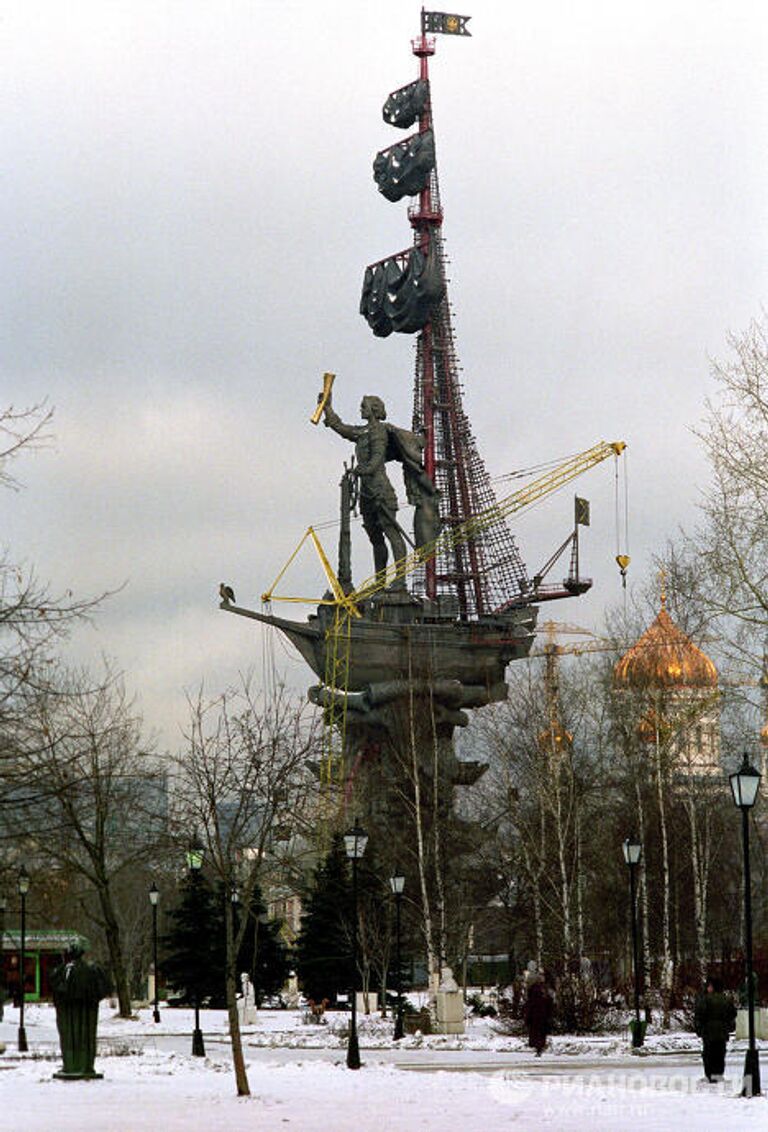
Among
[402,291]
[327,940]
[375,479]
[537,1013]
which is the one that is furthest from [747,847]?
[402,291]

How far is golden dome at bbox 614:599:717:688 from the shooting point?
171ft

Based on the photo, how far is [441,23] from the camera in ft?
395

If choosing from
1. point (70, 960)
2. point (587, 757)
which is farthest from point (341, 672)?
point (70, 960)

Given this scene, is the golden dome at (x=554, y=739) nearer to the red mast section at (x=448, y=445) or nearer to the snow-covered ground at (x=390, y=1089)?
the snow-covered ground at (x=390, y=1089)

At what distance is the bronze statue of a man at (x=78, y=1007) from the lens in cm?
2589

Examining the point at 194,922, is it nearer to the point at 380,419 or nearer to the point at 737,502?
the point at 737,502

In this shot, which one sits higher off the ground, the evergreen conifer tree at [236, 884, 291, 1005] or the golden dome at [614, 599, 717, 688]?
the golden dome at [614, 599, 717, 688]

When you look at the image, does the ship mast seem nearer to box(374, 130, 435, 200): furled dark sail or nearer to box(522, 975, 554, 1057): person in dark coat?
box(374, 130, 435, 200): furled dark sail

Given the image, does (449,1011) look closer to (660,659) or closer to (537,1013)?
(537,1013)

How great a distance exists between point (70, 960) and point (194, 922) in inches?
1114

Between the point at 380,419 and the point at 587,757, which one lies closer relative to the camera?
the point at 587,757

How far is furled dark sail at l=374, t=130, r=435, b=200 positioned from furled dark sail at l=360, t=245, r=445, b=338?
4047mm

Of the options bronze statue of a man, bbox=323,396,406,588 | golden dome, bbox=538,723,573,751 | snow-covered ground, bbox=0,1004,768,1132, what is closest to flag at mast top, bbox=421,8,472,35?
bronze statue of a man, bbox=323,396,406,588

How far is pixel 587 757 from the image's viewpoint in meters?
66.2
